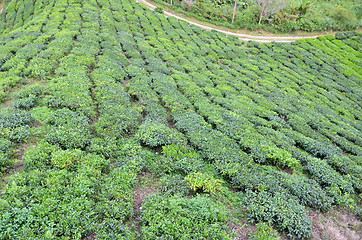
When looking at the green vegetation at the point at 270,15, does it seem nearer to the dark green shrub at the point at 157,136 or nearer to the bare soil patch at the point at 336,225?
the dark green shrub at the point at 157,136

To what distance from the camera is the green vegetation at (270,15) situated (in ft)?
133

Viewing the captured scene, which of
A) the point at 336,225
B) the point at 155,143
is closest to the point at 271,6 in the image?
the point at 155,143

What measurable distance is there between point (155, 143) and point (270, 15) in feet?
144

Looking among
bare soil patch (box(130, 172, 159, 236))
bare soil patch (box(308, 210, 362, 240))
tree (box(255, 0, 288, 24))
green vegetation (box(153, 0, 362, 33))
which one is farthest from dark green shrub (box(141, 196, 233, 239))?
tree (box(255, 0, 288, 24))

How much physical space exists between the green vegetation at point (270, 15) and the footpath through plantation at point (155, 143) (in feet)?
70.4

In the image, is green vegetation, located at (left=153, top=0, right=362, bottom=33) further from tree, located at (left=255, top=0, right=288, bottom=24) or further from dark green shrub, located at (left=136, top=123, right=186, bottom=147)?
dark green shrub, located at (left=136, top=123, right=186, bottom=147)

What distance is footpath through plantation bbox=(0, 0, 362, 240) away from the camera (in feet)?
23.8

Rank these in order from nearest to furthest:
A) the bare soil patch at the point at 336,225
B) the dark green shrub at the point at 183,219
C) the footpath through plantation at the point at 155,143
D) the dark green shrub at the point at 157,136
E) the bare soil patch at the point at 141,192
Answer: the dark green shrub at the point at 183,219 → the footpath through plantation at the point at 155,143 → the bare soil patch at the point at 141,192 → the bare soil patch at the point at 336,225 → the dark green shrub at the point at 157,136

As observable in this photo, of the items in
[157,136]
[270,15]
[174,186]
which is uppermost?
[270,15]

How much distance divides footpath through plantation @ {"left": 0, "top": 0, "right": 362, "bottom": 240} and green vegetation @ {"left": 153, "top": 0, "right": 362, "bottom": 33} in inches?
845

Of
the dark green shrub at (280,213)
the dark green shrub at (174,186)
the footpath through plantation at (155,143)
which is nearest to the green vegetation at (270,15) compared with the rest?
the footpath through plantation at (155,143)

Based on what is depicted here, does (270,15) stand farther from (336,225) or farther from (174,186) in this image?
(174,186)

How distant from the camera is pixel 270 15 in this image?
42500 millimetres

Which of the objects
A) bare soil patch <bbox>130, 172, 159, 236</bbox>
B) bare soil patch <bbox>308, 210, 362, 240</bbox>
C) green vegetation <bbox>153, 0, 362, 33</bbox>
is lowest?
bare soil patch <bbox>308, 210, 362, 240</bbox>
